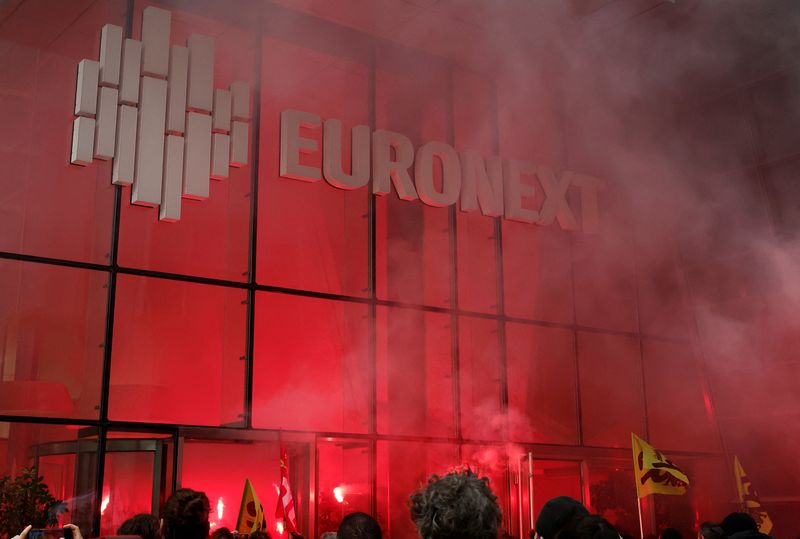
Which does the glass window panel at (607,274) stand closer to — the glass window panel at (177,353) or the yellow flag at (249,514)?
the glass window panel at (177,353)

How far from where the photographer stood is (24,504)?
5969mm

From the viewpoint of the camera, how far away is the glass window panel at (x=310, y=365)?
283 inches

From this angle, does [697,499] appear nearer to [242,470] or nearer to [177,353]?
[242,470]

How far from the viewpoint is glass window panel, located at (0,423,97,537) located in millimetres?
6043

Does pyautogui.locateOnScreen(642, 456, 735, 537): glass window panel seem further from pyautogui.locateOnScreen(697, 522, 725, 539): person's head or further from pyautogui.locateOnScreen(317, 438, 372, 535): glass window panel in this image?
pyautogui.locateOnScreen(697, 522, 725, 539): person's head

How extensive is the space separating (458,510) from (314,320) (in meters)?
5.60

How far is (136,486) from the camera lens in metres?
6.53

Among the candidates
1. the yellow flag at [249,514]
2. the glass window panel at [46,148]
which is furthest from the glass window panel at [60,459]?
the glass window panel at [46,148]

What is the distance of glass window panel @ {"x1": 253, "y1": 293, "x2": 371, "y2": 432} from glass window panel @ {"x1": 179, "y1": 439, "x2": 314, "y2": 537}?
259mm

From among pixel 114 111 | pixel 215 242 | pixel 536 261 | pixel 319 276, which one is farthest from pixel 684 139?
pixel 114 111

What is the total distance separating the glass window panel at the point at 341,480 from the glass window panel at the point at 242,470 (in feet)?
0.46

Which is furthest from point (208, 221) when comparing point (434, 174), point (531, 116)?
point (531, 116)

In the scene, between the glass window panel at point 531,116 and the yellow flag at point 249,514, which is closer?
the yellow flag at point 249,514

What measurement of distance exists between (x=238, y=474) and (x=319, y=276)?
164 cm
